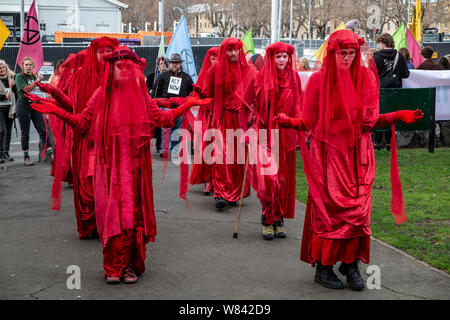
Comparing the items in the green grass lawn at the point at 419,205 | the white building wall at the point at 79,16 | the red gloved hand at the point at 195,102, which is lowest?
the green grass lawn at the point at 419,205

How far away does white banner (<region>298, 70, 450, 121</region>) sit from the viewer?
43.1ft

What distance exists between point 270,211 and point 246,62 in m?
2.36

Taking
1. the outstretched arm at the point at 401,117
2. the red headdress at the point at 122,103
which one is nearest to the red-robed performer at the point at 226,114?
the red headdress at the point at 122,103

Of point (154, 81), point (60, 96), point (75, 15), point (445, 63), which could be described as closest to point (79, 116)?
point (60, 96)

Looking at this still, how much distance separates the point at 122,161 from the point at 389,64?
26.7 ft

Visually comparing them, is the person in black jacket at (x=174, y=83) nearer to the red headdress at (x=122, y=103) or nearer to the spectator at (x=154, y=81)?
the spectator at (x=154, y=81)

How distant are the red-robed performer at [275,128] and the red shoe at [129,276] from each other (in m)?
1.94

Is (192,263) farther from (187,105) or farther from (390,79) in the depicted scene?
(390,79)

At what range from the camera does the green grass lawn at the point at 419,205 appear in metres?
6.53

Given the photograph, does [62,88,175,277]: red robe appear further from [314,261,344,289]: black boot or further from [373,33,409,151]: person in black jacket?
[373,33,409,151]: person in black jacket

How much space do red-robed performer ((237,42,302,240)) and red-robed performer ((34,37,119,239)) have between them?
5.28ft

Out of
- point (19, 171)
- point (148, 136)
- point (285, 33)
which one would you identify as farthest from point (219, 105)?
point (285, 33)

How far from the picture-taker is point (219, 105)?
880 centimetres
